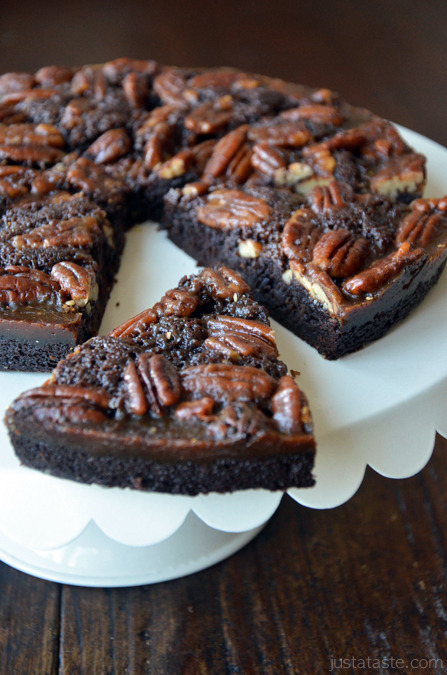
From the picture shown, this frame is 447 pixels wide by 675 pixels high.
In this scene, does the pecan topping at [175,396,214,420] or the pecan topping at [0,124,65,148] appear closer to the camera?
the pecan topping at [175,396,214,420]

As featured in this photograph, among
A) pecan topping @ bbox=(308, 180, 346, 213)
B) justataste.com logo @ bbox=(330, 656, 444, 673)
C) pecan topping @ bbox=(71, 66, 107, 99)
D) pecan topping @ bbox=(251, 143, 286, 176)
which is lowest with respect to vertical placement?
justataste.com logo @ bbox=(330, 656, 444, 673)

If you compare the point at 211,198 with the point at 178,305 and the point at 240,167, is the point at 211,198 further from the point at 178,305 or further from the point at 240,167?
the point at 178,305

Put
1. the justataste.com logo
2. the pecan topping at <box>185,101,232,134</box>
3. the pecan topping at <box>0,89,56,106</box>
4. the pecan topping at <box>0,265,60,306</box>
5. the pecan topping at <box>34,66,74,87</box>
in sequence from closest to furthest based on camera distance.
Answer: the pecan topping at <box>0,265,60,306</box> → the justataste.com logo → the pecan topping at <box>185,101,232,134</box> → the pecan topping at <box>0,89,56,106</box> → the pecan topping at <box>34,66,74,87</box>

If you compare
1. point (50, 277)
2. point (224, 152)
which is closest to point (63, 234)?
point (50, 277)

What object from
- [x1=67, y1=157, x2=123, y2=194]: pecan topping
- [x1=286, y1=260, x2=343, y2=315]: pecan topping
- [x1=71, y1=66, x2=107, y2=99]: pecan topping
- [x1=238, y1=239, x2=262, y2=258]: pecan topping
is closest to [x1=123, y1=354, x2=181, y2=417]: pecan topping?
[x1=286, y1=260, x2=343, y2=315]: pecan topping

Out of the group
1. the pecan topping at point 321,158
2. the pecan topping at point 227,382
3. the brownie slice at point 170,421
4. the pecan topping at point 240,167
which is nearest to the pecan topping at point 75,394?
the brownie slice at point 170,421

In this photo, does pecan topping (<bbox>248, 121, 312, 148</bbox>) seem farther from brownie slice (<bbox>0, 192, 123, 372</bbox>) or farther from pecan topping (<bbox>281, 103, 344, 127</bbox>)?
brownie slice (<bbox>0, 192, 123, 372</bbox>)

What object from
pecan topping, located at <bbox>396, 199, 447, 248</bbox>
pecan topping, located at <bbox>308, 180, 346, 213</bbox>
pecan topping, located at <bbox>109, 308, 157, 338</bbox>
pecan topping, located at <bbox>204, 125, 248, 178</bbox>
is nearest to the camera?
pecan topping, located at <bbox>109, 308, 157, 338</bbox>
